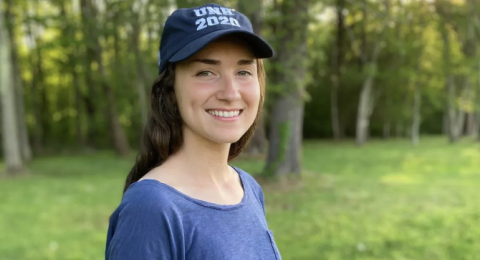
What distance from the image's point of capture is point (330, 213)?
780 centimetres

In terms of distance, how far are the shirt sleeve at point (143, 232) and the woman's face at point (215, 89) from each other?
1.10ft

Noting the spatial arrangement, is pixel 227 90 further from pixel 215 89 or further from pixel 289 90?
pixel 289 90

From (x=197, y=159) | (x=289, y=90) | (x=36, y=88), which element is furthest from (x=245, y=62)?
(x=36, y=88)

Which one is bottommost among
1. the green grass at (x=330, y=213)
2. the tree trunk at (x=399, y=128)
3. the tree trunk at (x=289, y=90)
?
the tree trunk at (x=399, y=128)

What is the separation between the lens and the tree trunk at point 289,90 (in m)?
9.77

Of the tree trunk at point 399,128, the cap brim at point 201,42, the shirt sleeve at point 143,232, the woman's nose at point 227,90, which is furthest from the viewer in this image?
the tree trunk at point 399,128

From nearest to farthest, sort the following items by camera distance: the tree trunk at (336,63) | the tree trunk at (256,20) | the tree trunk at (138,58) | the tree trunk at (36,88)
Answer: the tree trunk at (256,20) < the tree trunk at (138,58) < the tree trunk at (36,88) < the tree trunk at (336,63)

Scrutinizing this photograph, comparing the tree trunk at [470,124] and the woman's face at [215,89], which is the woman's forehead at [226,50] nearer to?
the woman's face at [215,89]

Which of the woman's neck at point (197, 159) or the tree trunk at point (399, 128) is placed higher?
the woman's neck at point (197, 159)

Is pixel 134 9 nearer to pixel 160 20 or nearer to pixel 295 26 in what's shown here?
pixel 160 20

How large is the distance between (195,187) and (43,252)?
5.06 m

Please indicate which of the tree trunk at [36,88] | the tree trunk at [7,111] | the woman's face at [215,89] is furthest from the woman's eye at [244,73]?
the tree trunk at [36,88]

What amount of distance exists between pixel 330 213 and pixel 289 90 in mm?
3291

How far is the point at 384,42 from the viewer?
2478 cm
